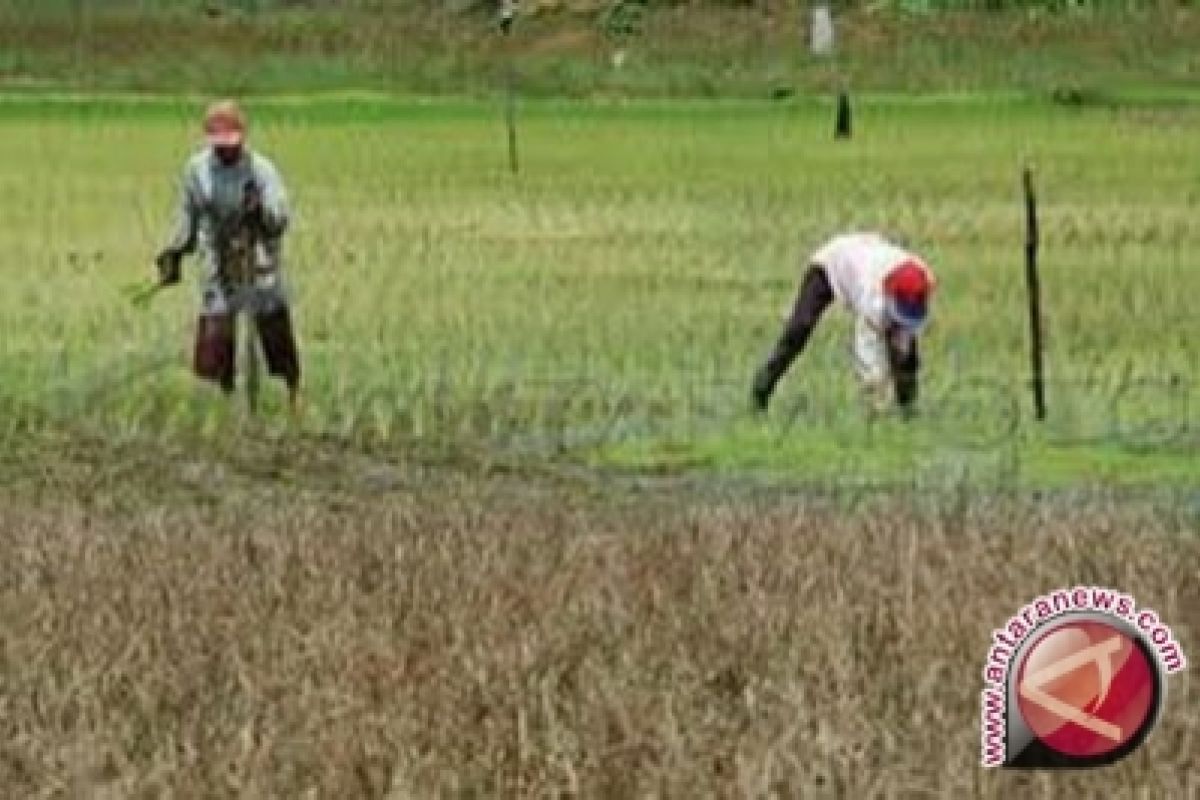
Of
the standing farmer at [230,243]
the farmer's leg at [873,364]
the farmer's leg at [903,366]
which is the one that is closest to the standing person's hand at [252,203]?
the standing farmer at [230,243]

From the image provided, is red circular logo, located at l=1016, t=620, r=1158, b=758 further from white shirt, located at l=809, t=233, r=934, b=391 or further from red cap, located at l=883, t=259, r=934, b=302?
white shirt, located at l=809, t=233, r=934, b=391

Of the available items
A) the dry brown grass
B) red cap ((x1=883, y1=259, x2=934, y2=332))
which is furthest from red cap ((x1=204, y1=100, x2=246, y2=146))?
the dry brown grass

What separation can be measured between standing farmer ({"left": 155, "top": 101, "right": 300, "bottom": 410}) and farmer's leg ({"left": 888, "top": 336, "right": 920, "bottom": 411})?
2760 mm

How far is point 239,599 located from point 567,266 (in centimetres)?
1621

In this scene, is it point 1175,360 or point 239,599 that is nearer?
point 239,599

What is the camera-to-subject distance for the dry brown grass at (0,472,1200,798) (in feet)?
20.8

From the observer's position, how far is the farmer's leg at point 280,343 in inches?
642

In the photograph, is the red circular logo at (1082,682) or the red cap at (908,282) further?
the red cap at (908,282)

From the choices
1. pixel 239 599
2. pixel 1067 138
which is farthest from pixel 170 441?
pixel 1067 138

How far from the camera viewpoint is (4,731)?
6859 millimetres

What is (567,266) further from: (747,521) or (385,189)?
(747,521)

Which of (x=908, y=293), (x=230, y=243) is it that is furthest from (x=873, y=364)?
(x=230, y=243)

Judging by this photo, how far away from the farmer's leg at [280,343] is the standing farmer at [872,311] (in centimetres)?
206

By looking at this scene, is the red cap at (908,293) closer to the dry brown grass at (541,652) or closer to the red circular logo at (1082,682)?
the dry brown grass at (541,652)
